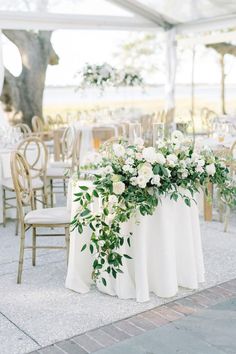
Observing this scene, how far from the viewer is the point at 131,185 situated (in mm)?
3330

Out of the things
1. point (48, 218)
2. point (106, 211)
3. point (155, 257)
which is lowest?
point (155, 257)

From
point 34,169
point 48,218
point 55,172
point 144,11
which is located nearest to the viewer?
point 48,218

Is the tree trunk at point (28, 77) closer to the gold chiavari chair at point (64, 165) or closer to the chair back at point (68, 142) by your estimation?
the gold chiavari chair at point (64, 165)


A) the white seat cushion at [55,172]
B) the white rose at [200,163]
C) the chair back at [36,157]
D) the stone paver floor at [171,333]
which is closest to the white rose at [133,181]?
the white rose at [200,163]

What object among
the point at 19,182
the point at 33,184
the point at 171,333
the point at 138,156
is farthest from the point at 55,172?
the point at 171,333

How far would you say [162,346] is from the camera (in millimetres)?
2922

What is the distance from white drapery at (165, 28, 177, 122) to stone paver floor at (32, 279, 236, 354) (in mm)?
8526

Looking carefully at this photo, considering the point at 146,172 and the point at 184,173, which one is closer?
the point at 146,172

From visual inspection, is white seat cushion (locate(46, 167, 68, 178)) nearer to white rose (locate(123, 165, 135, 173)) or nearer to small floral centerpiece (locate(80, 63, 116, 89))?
white rose (locate(123, 165, 135, 173))

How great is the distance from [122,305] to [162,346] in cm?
61

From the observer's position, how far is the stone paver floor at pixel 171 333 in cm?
289

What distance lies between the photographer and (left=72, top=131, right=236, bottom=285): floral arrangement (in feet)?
10.8

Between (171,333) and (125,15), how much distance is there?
885cm

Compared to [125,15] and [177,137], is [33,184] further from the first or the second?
[125,15]
